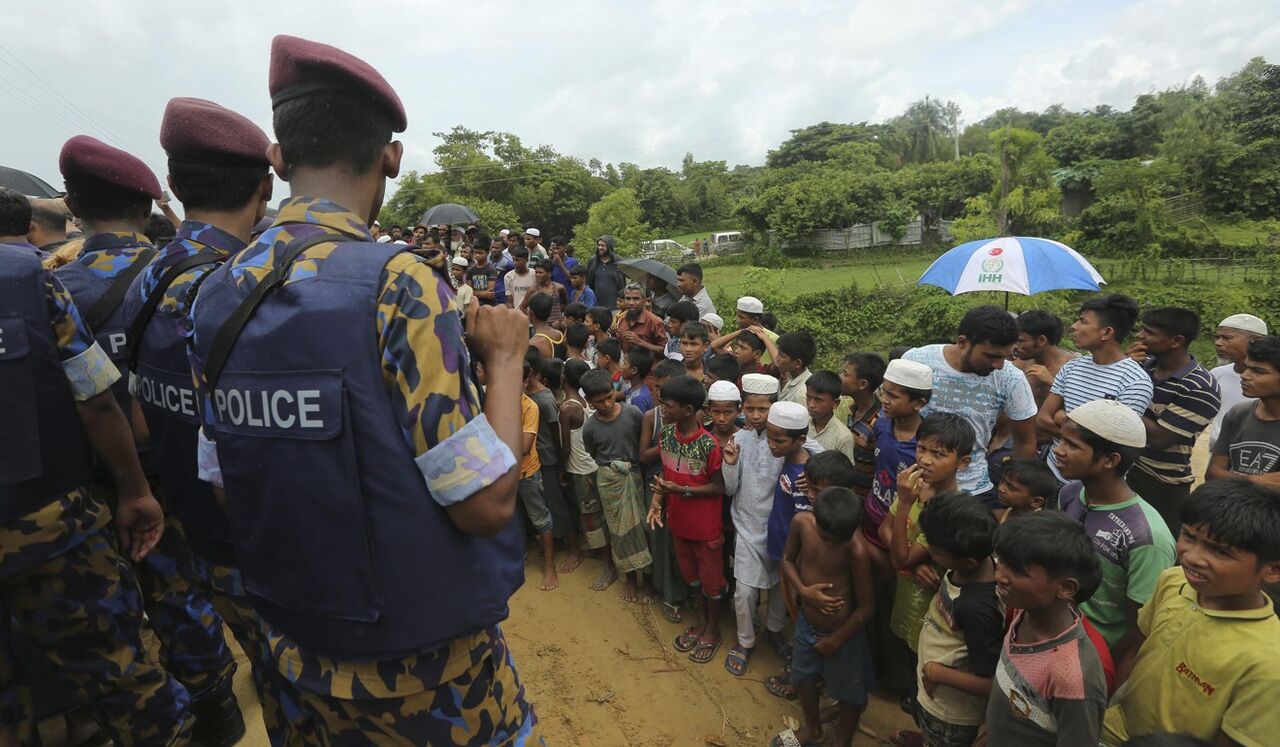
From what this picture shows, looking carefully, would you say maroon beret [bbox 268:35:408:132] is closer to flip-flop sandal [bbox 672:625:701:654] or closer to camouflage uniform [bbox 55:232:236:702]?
camouflage uniform [bbox 55:232:236:702]

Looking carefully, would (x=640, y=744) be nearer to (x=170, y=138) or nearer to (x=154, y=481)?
(x=154, y=481)

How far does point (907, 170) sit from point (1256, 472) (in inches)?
1413

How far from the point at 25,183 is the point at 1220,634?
920cm

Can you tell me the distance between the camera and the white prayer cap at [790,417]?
130 inches

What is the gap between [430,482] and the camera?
123 cm

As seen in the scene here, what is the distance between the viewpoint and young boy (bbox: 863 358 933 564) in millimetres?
3285

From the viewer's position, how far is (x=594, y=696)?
350 cm

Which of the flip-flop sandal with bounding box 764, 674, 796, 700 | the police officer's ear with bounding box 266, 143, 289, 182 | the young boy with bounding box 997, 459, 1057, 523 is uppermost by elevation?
the police officer's ear with bounding box 266, 143, 289, 182

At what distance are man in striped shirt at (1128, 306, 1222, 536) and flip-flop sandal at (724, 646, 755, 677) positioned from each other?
2.69 metres

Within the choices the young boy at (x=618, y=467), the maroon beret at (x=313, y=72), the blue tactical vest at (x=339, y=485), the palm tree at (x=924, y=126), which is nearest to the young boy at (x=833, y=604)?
the young boy at (x=618, y=467)

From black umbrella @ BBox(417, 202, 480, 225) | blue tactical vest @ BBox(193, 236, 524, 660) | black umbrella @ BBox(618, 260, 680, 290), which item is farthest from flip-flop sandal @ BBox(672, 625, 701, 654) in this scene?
black umbrella @ BBox(417, 202, 480, 225)

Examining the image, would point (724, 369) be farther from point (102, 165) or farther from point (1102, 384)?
point (102, 165)

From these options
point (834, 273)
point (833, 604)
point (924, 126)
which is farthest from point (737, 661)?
point (924, 126)

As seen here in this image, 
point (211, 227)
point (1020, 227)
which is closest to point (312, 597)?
point (211, 227)
